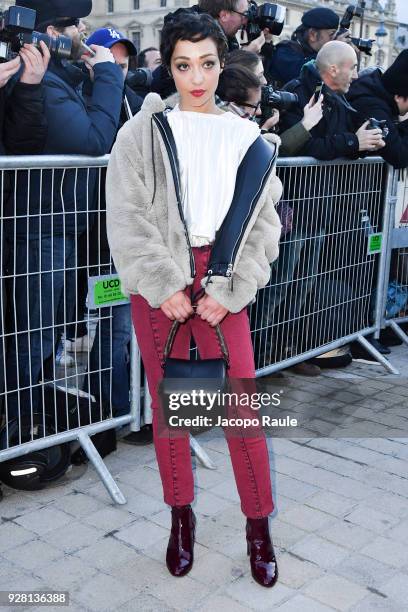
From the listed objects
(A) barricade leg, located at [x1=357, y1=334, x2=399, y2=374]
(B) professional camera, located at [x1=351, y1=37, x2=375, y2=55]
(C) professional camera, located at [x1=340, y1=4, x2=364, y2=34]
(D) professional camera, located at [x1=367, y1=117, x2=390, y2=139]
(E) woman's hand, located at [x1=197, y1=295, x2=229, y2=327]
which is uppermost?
(C) professional camera, located at [x1=340, y1=4, x2=364, y2=34]

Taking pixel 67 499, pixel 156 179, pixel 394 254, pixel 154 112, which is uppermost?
pixel 154 112

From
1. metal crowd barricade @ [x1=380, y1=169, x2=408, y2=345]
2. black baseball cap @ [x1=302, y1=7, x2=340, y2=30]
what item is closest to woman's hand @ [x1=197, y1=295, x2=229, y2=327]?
metal crowd barricade @ [x1=380, y1=169, x2=408, y2=345]

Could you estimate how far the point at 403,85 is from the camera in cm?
564

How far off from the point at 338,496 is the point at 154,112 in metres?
1.98

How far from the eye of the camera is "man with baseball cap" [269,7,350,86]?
677cm

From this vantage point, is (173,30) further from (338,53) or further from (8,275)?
(338,53)

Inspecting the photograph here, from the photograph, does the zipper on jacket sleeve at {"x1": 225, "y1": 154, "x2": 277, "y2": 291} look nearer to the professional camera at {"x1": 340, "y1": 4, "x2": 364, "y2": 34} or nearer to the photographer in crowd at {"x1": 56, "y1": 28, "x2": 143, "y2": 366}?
the photographer in crowd at {"x1": 56, "y1": 28, "x2": 143, "y2": 366}

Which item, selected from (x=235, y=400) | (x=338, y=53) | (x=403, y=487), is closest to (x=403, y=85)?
(x=338, y=53)

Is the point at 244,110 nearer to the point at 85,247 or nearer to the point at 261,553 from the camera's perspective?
the point at 85,247

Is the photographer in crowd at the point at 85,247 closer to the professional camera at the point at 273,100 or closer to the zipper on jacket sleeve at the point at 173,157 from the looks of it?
the professional camera at the point at 273,100

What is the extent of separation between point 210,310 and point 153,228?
37 cm

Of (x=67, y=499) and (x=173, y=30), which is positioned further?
(x=67, y=499)

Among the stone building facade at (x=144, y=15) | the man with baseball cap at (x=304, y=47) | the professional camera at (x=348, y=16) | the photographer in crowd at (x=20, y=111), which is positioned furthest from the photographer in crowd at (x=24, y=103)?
the stone building facade at (x=144, y=15)

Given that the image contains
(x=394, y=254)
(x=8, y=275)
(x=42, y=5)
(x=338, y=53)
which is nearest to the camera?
(x=8, y=275)
